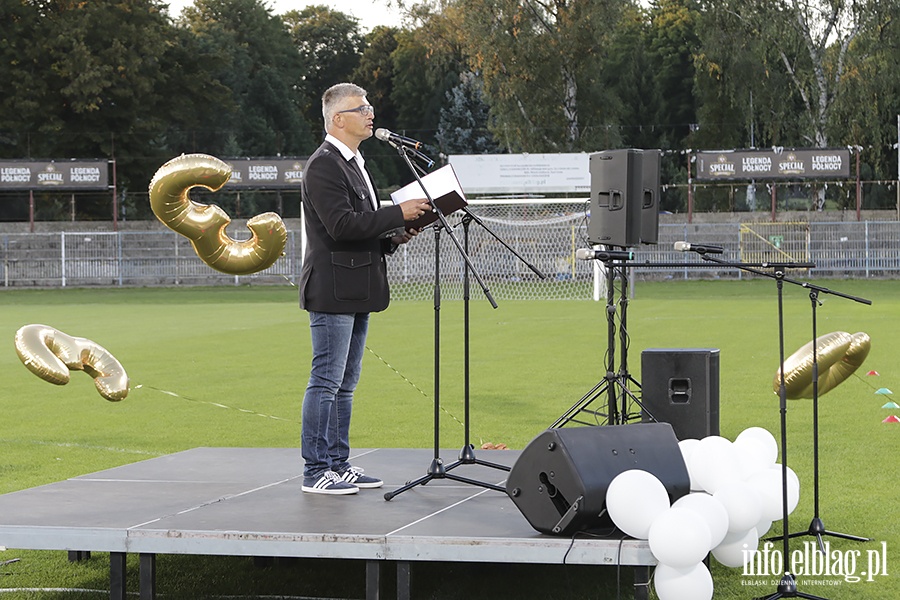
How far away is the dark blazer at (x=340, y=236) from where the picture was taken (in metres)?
5.71

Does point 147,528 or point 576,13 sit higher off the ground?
point 576,13

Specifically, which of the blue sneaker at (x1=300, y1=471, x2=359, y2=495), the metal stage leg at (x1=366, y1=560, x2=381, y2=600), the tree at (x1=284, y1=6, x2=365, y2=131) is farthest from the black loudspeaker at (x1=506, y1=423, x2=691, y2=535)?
the tree at (x1=284, y1=6, x2=365, y2=131)

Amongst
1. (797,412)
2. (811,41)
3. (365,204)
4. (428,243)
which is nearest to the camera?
(365,204)

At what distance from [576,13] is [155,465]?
139ft

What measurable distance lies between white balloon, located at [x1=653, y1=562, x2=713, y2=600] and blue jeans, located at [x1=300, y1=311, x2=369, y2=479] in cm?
184

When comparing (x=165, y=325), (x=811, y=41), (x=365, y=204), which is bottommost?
(x=165, y=325)

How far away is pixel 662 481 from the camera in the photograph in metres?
5.14

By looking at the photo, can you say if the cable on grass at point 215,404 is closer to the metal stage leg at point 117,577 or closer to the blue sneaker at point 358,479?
the blue sneaker at point 358,479

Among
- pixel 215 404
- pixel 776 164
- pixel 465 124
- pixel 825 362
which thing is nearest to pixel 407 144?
pixel 825 362

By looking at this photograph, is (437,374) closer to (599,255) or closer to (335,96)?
(599,255)

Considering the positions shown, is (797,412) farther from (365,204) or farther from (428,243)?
(428,243)

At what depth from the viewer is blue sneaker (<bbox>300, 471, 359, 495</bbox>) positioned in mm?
5961

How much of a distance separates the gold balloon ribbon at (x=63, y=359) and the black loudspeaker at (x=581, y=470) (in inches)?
143

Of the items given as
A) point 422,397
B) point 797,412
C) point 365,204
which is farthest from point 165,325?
point 365,204
